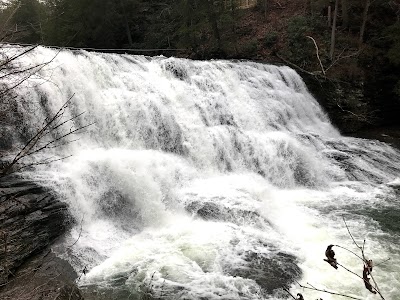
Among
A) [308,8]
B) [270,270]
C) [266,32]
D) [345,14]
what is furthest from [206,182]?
[308,8]

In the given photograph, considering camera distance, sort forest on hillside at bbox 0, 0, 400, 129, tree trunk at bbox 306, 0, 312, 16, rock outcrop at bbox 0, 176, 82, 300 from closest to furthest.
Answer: rock outcrop at bbox 0, 176, 82, 300, forest on hillside at bbox 0, 0, 400, 129, tree trunk at bbox 306, 0, 312, 16

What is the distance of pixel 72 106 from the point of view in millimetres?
9203

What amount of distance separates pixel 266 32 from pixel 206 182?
13.9 m

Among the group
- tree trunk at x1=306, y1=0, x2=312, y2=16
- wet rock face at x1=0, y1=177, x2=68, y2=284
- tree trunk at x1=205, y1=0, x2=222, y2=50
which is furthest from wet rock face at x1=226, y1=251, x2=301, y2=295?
tree trunk at x1=306, y1=0, x2=312, y2=16

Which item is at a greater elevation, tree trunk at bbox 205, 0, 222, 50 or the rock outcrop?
tree trunk at bbox 205, 0, 222, 50

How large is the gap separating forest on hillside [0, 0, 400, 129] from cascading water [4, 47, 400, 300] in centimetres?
368

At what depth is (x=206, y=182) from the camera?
9.36m

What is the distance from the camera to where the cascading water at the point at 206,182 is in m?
5.71

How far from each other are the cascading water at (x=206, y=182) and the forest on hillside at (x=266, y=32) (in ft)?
12.1

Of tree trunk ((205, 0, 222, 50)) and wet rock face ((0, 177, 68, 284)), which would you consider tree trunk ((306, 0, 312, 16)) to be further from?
wet rock face ((0, 177, 68, 284))

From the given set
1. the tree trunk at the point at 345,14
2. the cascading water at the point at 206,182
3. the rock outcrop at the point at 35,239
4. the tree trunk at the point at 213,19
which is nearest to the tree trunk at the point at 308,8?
the tree trunk at the point at 345,14

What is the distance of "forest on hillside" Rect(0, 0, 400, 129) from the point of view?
15.0m

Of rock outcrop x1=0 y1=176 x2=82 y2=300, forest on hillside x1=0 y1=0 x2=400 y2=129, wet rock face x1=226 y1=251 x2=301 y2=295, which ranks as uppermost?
forest on hillside x1=0 y1=0 x2=400 y2=129

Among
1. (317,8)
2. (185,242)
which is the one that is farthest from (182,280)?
(317,8)
